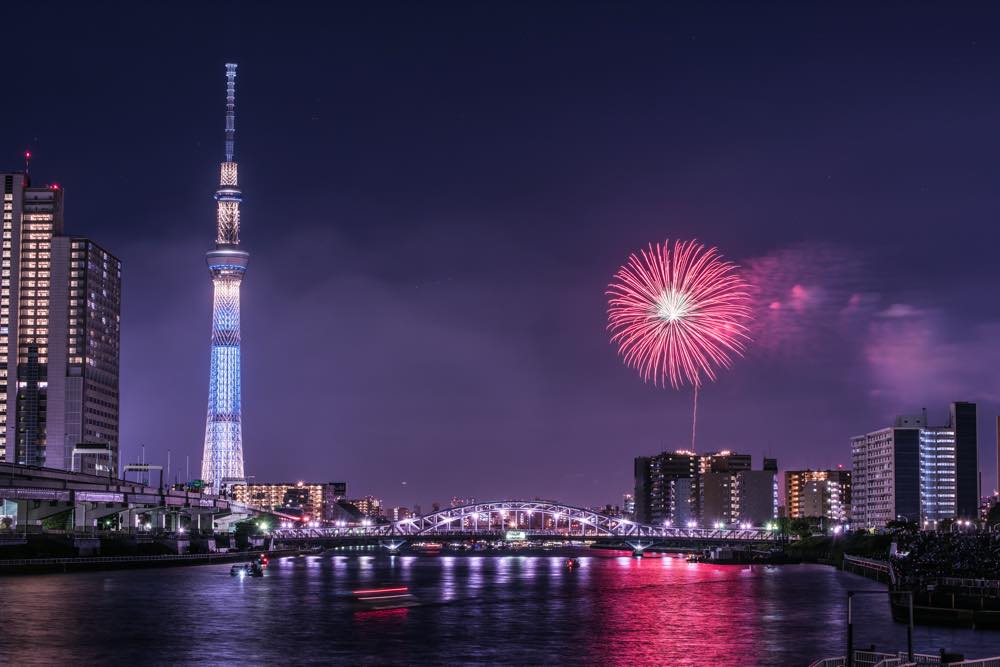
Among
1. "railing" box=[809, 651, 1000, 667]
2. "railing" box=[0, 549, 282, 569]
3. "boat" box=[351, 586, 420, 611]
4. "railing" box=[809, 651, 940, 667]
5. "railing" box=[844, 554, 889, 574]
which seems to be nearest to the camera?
"railing" box=[809, 651, 1000, 667]

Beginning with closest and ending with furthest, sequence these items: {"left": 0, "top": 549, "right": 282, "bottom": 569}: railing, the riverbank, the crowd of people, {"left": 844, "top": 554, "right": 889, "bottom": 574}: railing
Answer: the crowd of people → the riverbank → {"left": 0, "top": 549, "right": 282, "bottom": 569}: railing → {"left": 844, "top": 554, "right": 889, "bottom": 574}: railing

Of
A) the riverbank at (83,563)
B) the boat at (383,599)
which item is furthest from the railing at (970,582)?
the riverbank at (83,563)

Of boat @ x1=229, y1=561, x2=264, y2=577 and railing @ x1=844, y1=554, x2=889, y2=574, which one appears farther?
boat @ x1=229, y1=561, x2=264, y2=577

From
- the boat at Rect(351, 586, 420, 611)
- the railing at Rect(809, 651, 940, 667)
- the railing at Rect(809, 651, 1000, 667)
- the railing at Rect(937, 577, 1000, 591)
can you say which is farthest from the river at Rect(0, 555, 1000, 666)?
the railing at Rect(809, 651, 1000, 667)

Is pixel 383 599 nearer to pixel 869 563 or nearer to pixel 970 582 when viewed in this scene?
pixel 970 582

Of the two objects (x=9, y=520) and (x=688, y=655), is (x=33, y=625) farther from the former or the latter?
(x=9, y=520)

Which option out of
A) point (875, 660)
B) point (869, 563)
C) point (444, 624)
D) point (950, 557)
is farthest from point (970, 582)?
point (869, 563)

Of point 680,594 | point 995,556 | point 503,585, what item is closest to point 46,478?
point 503,585

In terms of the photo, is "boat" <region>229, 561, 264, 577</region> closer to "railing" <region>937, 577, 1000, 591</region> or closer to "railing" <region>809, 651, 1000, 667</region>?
"railing" <region>937, 577, 1000, 591</region>
